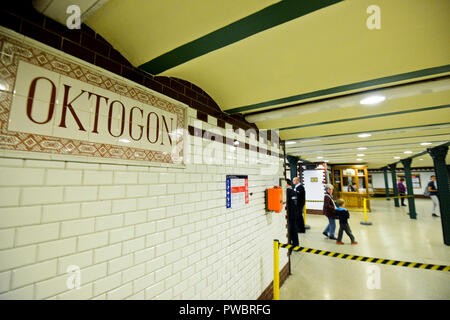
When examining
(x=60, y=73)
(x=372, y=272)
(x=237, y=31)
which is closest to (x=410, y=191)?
(x=372, y=272)

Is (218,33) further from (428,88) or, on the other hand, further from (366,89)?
(428,88)

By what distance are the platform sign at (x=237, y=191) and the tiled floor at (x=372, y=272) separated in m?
1.94

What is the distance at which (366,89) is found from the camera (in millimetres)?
2408

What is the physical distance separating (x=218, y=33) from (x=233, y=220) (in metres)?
2.22

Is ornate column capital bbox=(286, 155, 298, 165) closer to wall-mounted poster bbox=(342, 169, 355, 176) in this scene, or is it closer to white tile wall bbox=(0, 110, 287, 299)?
white tile wall bbox=(0, 110, 287, 299)

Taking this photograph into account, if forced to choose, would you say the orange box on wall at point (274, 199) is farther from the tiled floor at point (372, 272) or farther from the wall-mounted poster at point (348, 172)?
the wall-mounted poster at point (348, 172)

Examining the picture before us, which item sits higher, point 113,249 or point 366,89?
point 366,89

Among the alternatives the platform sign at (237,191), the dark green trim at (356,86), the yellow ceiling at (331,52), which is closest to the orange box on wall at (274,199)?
the platform sign at (237,191)

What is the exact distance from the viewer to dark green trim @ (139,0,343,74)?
113 cm

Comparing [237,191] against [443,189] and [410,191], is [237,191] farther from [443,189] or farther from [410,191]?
[410,191]

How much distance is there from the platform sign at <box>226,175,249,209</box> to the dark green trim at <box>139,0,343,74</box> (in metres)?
1.59
